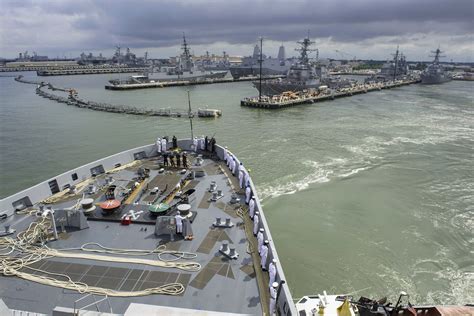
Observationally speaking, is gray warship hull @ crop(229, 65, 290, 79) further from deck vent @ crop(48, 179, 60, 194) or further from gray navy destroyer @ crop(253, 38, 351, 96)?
deck vent @ crop(48, 179, 60, 194)

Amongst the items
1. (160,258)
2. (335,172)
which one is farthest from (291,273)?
(335,172)

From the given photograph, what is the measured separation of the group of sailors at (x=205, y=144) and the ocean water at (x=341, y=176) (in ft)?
16.0

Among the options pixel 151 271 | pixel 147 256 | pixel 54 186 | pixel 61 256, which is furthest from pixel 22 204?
pixel 151 271

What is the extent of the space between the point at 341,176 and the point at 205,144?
11.5m

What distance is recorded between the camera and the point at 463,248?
14.9 m

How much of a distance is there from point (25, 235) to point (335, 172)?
21.0 meters

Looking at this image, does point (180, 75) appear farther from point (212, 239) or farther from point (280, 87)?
A: point (212, 239)

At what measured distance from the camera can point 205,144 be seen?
18.8m

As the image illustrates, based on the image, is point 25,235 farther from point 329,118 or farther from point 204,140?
point 329,118

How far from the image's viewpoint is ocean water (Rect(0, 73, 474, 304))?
13406mm

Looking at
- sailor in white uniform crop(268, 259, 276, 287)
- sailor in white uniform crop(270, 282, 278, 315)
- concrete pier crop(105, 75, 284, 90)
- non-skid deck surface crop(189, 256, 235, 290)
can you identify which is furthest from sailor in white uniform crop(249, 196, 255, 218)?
concrete pier crop(105, 75, 284, 90)

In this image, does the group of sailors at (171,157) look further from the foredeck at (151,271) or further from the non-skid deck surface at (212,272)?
the non-skid deck surface at (212,272)

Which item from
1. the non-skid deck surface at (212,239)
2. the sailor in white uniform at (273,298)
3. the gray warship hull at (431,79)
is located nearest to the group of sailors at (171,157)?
the non-skid deck surface at (212,239)

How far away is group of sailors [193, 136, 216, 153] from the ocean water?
4.89 m
